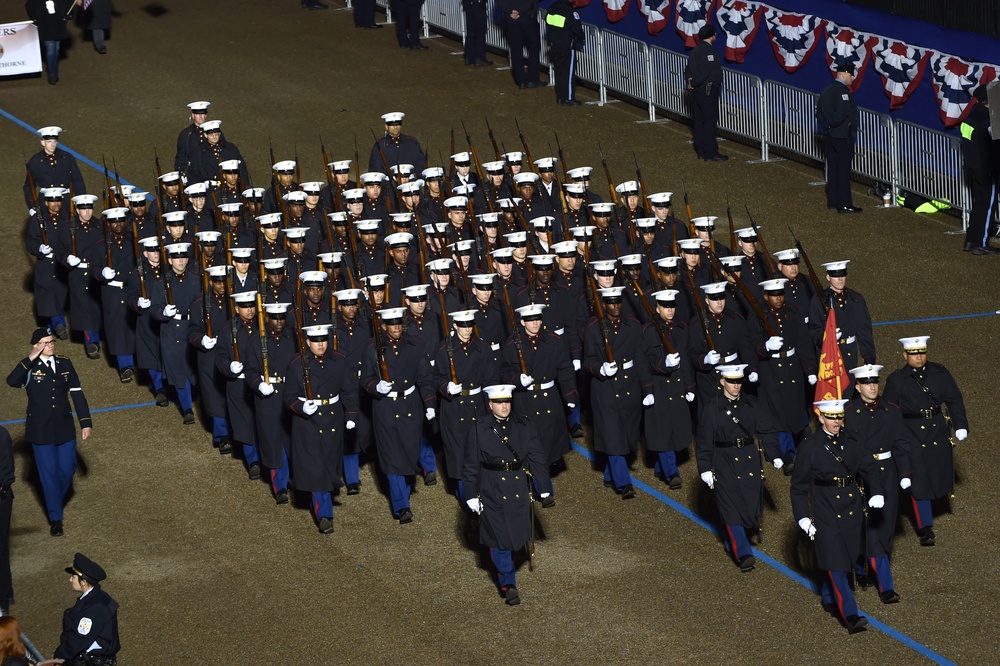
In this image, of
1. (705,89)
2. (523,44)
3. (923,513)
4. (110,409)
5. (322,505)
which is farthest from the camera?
(523,44)

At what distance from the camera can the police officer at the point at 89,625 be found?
32.0 ft

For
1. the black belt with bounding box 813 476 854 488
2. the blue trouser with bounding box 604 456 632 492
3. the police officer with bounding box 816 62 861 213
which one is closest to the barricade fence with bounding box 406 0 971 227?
the police officer with bounding box 816 62 861 213

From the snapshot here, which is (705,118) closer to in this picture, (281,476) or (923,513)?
(281,476)

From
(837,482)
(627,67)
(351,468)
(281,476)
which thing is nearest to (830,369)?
(837,482)

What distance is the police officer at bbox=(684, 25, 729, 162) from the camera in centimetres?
2202

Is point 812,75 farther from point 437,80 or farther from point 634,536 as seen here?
point 634,536

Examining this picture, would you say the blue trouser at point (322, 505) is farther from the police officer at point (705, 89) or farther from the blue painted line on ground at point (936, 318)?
the police officer at point (705, 89)

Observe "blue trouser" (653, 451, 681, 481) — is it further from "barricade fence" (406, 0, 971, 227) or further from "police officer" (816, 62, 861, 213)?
"police officer" (816, 62, 861, 213)

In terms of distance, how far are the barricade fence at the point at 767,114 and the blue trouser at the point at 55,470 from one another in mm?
10936

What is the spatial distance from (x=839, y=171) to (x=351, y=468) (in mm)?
8777

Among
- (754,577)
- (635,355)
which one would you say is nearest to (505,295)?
(635,355)

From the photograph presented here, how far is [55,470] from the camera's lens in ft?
43.7

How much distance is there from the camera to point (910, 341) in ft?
41.3

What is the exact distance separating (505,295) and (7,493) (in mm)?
4831
